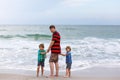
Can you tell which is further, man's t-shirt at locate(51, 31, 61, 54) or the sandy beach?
the sandy beach

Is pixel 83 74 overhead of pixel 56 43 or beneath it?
beneath

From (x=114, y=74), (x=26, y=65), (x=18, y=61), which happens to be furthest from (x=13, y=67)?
(x=114, y=74)

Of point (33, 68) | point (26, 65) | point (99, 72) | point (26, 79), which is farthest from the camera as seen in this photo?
point (26, 65)

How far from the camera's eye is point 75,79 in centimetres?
793

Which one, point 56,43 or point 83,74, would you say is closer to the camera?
point 56,43

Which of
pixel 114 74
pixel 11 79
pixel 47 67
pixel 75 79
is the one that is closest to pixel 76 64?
pixel 47 67

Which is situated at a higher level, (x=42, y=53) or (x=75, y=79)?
(x=42, y=53)

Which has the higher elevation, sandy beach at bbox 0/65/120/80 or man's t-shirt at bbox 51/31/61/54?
man's t-shirt at bbox 51/31/61/54

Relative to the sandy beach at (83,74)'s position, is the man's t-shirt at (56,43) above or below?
above

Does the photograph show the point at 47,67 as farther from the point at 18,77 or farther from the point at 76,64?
the point at 18,77

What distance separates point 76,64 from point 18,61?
102 inches

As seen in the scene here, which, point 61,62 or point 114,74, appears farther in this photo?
point 61,62

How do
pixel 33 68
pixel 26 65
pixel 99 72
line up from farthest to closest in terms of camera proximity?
pixel 26 65 → pixel 33 68 → pixel 99 72

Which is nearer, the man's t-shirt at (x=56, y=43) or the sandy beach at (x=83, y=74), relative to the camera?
the man's t-shirt at (x=56, y=43)
